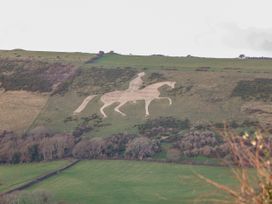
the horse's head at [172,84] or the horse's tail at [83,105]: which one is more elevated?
the horse's head at [172,84]

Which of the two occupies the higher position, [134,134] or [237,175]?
[237,175]

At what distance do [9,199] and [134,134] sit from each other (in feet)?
109

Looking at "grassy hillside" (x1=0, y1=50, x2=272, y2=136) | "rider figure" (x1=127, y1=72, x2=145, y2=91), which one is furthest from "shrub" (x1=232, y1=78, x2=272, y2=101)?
"rider figure" (x1=127, y1=72, x2=145, y2=91)

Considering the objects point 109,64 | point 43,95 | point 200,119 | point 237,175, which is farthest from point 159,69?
point 237,175

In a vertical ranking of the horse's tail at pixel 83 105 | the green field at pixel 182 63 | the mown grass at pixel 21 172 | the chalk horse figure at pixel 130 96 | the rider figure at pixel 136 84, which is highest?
the green field at pixel 182 63

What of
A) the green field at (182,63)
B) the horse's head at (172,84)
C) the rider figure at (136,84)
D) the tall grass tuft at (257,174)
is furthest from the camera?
the green field at (182,63)

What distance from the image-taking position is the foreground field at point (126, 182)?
2259 inches

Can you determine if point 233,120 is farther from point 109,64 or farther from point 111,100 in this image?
point 109,64

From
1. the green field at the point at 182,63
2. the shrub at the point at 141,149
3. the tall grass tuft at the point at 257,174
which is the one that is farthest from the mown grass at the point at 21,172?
the tall grass tuft at the point at 257,174

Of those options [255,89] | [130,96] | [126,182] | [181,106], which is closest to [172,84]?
[130,96]

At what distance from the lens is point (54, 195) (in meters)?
57.9

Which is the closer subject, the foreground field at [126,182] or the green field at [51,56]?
the foreground field at [126,182]

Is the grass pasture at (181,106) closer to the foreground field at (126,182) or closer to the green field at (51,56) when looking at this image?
the foreground field at (126,182)

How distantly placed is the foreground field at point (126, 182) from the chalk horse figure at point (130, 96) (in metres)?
25.4
